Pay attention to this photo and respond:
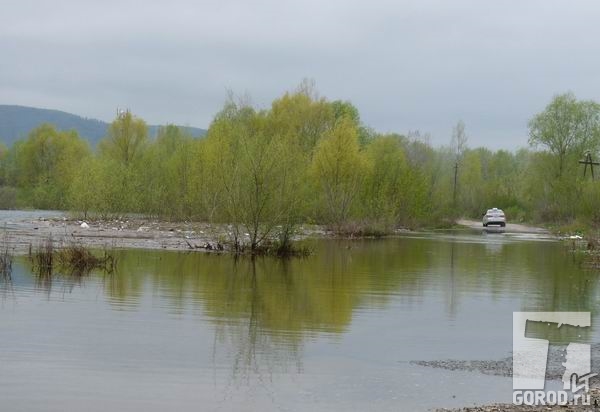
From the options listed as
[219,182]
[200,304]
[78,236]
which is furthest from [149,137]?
[200,304]

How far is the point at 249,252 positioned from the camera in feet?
107

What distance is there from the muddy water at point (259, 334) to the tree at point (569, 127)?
57254 millimetres

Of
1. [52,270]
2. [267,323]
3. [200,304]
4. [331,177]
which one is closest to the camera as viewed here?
[267,323]

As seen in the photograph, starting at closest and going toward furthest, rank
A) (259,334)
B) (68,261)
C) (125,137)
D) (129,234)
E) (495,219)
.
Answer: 1. (259,334)
2. (68,261)
3. (129,234)
4. (495,219)
5. (125,137)

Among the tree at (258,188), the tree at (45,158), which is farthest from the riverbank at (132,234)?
the tree at (45,158)

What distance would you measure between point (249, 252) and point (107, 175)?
27.6 meters

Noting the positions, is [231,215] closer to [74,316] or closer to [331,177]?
[74,316]

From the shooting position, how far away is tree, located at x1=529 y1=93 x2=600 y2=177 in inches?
3167

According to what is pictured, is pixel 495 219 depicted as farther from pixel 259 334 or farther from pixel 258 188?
pixel 259 334

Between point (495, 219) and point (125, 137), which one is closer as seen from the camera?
point (495, 219)

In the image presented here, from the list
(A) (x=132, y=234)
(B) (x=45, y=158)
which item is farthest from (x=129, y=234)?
(B) (x=45, y=158)

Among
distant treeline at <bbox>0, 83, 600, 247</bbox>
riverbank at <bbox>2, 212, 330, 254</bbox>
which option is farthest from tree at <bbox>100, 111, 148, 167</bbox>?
riverbank at <bbox>2, 212, 330, 254</bbox>

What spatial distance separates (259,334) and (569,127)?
7332cm

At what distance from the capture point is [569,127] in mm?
80812
